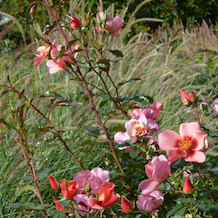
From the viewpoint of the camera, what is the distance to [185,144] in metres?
0.73

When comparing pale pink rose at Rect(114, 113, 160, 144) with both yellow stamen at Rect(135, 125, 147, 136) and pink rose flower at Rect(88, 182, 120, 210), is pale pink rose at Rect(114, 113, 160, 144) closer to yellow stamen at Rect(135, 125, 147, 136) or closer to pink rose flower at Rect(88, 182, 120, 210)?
yellow stamen at Rect(135, 125, 147, 136)

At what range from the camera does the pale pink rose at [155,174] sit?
0.68m

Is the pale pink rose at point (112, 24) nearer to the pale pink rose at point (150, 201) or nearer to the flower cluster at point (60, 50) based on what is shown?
the flower cluster at point (60, 50)

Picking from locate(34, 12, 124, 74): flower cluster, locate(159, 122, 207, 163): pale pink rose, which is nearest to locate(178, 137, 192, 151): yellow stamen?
locate(159, 122, 207, 163): pale pink rose

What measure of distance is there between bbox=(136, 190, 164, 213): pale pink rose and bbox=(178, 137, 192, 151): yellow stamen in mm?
140

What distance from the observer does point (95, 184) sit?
2.52ft

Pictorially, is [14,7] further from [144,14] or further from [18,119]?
[18,119]

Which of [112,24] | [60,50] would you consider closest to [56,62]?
[60,50]

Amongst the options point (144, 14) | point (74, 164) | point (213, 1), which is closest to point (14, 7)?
point (144, 14)

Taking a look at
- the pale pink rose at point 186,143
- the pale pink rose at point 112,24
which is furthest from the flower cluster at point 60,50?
the pale pink rose at point 186,143

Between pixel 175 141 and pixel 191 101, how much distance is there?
145 mm

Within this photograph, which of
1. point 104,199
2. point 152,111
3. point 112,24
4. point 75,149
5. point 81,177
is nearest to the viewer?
point 104,199

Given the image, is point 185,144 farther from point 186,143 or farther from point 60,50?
point 60,50

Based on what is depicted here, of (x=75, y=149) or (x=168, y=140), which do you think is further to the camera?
(x=75, y=149)
